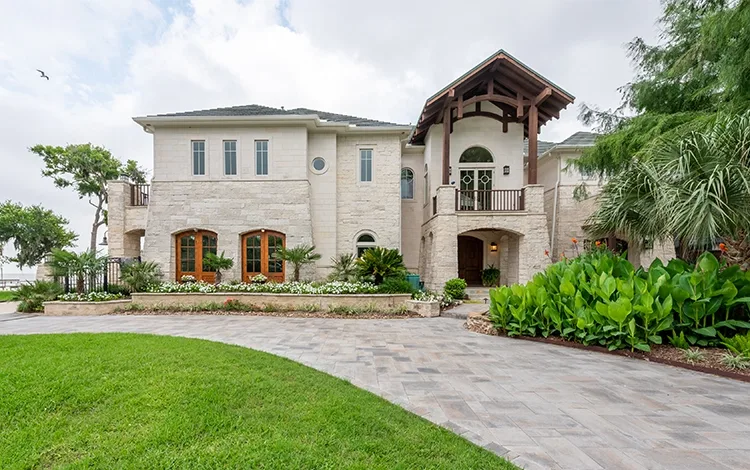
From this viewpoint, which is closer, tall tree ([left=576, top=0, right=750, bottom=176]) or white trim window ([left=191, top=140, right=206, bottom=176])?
tall tree ([left=576, top=0, right=750, bottom=176])

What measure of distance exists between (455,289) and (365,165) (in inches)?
240

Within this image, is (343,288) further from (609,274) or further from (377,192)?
(609,274)

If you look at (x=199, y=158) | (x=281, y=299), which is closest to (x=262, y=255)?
(x=281, y=299)

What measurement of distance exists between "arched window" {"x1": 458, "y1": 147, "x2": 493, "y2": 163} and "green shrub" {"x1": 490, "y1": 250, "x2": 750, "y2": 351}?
7997 mm

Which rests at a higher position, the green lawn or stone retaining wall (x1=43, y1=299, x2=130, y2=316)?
the green lawn

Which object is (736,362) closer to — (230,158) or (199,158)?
(230,158)

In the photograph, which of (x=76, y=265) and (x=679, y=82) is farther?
(x=76, y=265)

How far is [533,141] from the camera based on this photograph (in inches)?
445

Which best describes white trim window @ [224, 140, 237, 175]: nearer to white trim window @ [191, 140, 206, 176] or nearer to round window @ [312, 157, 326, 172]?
white trim window @ [191, 140, 206, 176]

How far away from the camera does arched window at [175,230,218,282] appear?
1195 centimetres

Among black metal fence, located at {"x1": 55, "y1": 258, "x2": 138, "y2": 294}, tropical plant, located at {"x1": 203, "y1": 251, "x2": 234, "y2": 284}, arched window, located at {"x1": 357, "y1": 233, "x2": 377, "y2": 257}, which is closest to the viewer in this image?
black metal fence, located at {"x1": 55, "y1": 258, "x2": 138, "y2": 294}

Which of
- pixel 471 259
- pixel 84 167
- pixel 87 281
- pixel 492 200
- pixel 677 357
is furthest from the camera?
pixel 84 167

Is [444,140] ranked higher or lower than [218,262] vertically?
higher

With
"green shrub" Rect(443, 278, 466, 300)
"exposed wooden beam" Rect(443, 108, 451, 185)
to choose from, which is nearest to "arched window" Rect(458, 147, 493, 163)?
"exposed wooden beam" Rect(443, 108, 451, 185)
